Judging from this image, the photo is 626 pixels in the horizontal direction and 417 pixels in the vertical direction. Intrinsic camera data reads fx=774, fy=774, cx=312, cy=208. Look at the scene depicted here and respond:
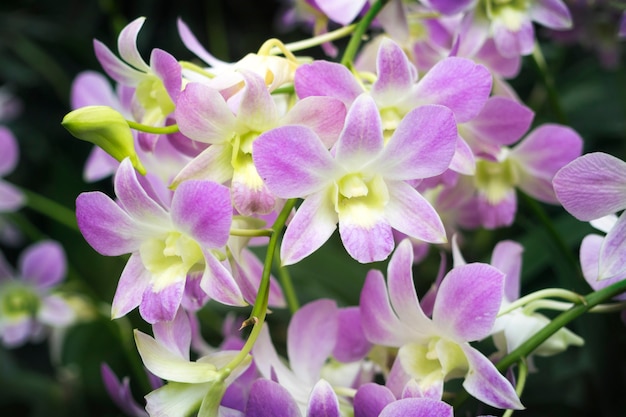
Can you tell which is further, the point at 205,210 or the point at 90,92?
the point at 90,92

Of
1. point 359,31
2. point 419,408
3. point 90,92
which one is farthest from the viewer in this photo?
point 90,92

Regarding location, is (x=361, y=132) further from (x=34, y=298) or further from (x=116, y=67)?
(x=34, y=298)

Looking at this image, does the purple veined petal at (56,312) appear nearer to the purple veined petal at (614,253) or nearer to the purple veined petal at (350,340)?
the purple veined petal at (350,340)

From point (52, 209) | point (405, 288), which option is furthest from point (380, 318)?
point (52, 209)

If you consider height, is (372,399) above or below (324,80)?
below

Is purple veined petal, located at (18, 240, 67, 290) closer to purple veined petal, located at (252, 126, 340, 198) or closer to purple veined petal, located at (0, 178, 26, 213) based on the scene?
purple veined petal, located at (0, 178, 26, 213)

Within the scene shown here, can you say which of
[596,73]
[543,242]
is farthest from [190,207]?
[596,73]
